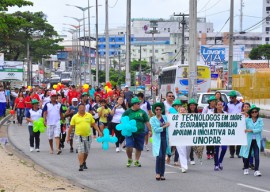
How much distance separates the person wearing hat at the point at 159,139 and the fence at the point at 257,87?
35.9 metres

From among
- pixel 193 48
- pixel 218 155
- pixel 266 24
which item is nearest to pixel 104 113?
pixel 218 155

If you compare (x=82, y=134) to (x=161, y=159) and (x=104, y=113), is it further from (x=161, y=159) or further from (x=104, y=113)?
(x=104, y=113)

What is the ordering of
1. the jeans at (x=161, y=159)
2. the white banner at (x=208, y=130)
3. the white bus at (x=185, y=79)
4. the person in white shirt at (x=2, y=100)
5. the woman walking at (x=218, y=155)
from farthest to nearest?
the white bus at (x=185, y=79)
the person in white shirt at (x=2, y=100)
the woman walking at (x=218, y=155)
the white banner at (x=208, y=130)
the jeans at (x=161, y=159)

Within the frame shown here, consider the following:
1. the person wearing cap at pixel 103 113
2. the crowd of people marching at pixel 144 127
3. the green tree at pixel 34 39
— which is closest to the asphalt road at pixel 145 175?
the crowd of people marching at pixel 144 127

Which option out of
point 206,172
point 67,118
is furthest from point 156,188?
point 67,118

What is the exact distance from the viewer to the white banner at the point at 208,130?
49.5 ft

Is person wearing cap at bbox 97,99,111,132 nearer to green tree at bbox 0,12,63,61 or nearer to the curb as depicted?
the curb

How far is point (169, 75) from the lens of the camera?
49594 millimetres

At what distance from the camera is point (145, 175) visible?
1470cm

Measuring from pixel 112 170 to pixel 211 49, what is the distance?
34.6m

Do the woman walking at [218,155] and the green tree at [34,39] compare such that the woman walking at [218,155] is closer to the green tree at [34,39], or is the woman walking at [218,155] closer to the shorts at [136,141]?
the shorts at [136,141]

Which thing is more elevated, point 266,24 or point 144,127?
point 266,24

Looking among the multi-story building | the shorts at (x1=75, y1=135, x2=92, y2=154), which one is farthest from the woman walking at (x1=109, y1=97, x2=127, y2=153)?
the multi-story building

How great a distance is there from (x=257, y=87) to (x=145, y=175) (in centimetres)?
3686
